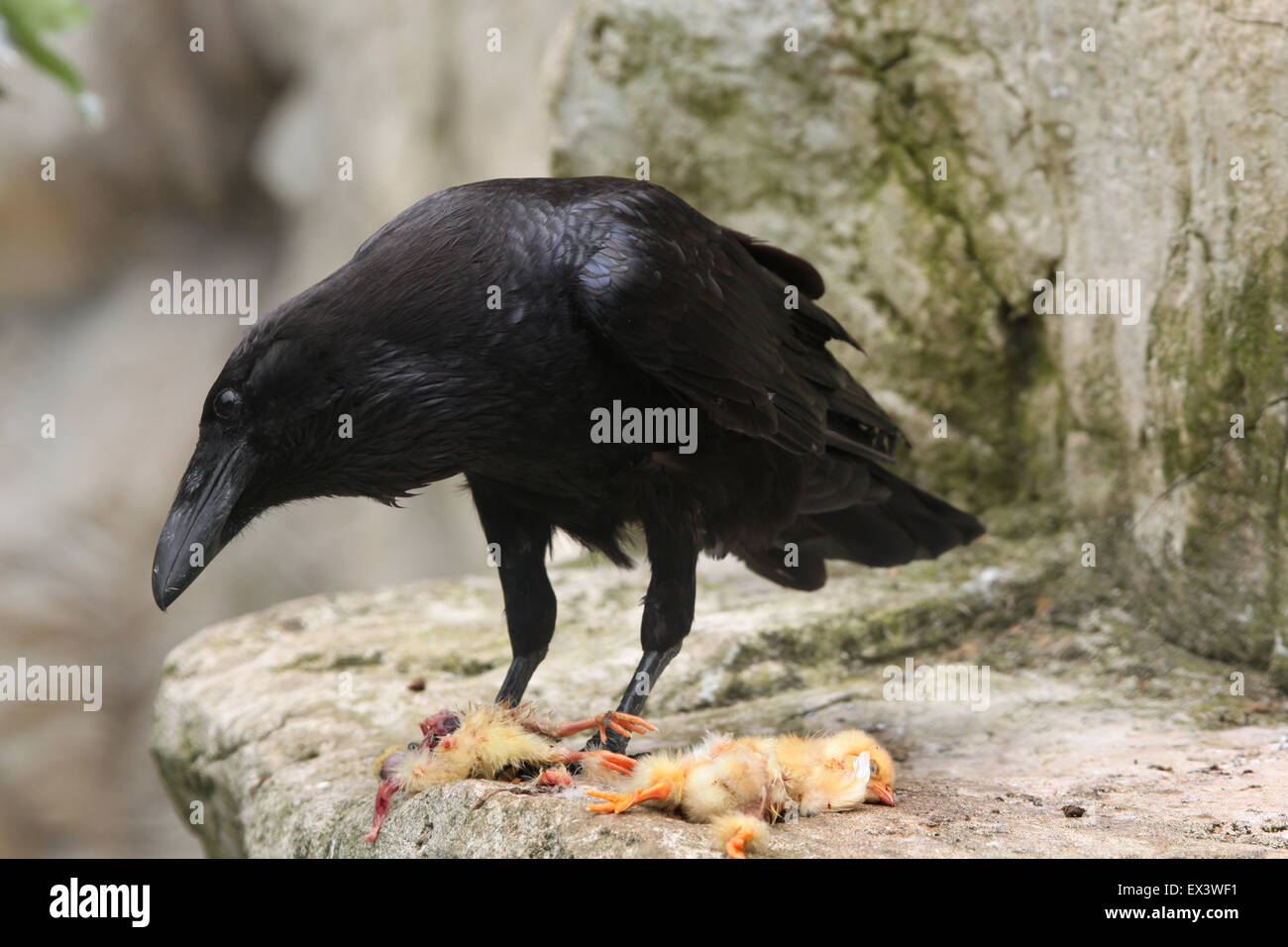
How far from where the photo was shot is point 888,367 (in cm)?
476

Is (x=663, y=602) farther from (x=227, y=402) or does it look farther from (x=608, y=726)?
(x=227, y=402)

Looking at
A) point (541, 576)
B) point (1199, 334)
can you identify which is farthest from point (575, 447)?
point (1199, 334)

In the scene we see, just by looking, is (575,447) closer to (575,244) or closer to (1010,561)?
(575,244)

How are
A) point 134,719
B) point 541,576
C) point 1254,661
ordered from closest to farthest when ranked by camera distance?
point 541,576
point 1254,661
point 134,719

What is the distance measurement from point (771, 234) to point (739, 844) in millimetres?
3177

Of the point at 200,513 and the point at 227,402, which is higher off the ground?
the point at 227,402

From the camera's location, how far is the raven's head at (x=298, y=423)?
8.65 feet

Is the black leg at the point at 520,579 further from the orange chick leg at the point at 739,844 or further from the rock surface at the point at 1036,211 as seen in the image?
the rock surface at the point at 1036,211

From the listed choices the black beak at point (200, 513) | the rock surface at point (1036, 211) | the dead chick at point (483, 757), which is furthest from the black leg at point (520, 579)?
the rock surface at point (1036, 211)

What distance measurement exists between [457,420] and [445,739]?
66cm

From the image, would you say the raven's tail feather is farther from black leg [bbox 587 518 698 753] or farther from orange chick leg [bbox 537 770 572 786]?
orange chick leg [bbox 537 770 572 786]

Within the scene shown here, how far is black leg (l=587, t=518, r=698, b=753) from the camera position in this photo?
3.04m

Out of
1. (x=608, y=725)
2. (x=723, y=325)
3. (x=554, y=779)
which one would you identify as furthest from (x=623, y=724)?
(x=723, y=325)

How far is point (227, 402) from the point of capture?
2.64 m
